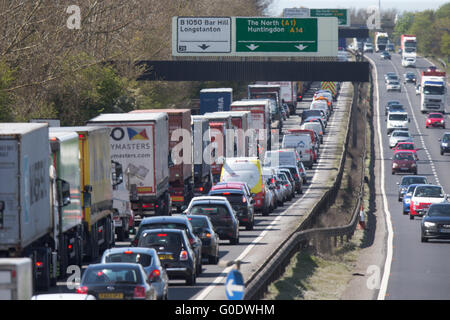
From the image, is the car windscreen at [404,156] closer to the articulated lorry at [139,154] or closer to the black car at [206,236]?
the articulated lorry at [139,154]

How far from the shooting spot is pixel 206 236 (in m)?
27.3

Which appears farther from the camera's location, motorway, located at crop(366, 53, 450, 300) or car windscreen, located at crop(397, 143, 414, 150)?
car windscreen, located at crop(397, 143, 414, 150)

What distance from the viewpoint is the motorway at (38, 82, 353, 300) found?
76.0 ft

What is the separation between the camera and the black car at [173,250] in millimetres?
23516

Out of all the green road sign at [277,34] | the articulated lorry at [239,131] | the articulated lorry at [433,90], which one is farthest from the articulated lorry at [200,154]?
the articulated lorry at [433,90]

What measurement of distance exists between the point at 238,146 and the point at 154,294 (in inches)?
1360

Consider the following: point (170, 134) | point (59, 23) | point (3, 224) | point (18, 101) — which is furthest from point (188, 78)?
point (3, 224)

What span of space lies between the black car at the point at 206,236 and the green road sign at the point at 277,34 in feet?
127

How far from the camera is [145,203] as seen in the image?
116ft

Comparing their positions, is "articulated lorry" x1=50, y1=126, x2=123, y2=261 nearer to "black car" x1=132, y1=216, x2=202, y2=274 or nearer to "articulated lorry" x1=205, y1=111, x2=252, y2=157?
"black car" x1=132, y1=216, x2=202, y2=274

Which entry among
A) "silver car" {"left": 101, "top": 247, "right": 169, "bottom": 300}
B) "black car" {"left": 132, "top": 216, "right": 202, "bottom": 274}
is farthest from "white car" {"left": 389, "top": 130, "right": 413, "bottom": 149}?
"silver car" {"left": 101, "top": 247, "right": 169, "bottom": 300}

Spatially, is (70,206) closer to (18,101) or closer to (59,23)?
(18,101)

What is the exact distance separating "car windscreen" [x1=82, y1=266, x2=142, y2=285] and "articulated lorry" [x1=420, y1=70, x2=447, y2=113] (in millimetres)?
85926

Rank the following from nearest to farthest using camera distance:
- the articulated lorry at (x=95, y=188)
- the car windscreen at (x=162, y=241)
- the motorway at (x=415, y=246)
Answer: the car windscreen at (x=162, y=241)
the motorway at (x=415, y=246)
the articulated lorry at (x=95, y=188)
